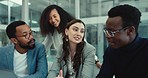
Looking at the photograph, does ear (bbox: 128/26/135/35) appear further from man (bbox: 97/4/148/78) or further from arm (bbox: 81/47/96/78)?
arm (bbox: 81/47/96/78)

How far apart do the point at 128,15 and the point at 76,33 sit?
0.71 meters

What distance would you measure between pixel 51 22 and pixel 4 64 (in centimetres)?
64

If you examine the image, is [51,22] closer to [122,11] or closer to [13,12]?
[122,11]

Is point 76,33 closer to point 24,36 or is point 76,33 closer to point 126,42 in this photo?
point 24,36

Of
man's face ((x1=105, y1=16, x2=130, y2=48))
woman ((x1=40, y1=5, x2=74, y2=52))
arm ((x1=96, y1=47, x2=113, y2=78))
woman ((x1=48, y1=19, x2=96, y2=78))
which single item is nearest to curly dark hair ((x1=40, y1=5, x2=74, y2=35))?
woman ((x1=40, y1=5, x2=74, y2=52))

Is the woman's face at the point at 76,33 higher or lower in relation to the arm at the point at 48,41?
higher

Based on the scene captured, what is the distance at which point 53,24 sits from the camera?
2.07 m

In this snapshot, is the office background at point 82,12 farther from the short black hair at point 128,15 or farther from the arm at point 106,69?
the short black hair at point 128,15

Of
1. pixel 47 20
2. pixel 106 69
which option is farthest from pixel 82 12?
pixel 106 69

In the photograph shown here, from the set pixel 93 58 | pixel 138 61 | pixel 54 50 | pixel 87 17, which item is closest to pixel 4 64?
pixel 54 50

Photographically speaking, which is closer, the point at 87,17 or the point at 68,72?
the point at 68,72

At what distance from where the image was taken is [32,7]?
4.30 m

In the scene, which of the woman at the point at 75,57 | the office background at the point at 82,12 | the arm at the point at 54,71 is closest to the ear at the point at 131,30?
the woman at the point at 75,57

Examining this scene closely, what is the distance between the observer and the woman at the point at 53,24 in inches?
80.2
